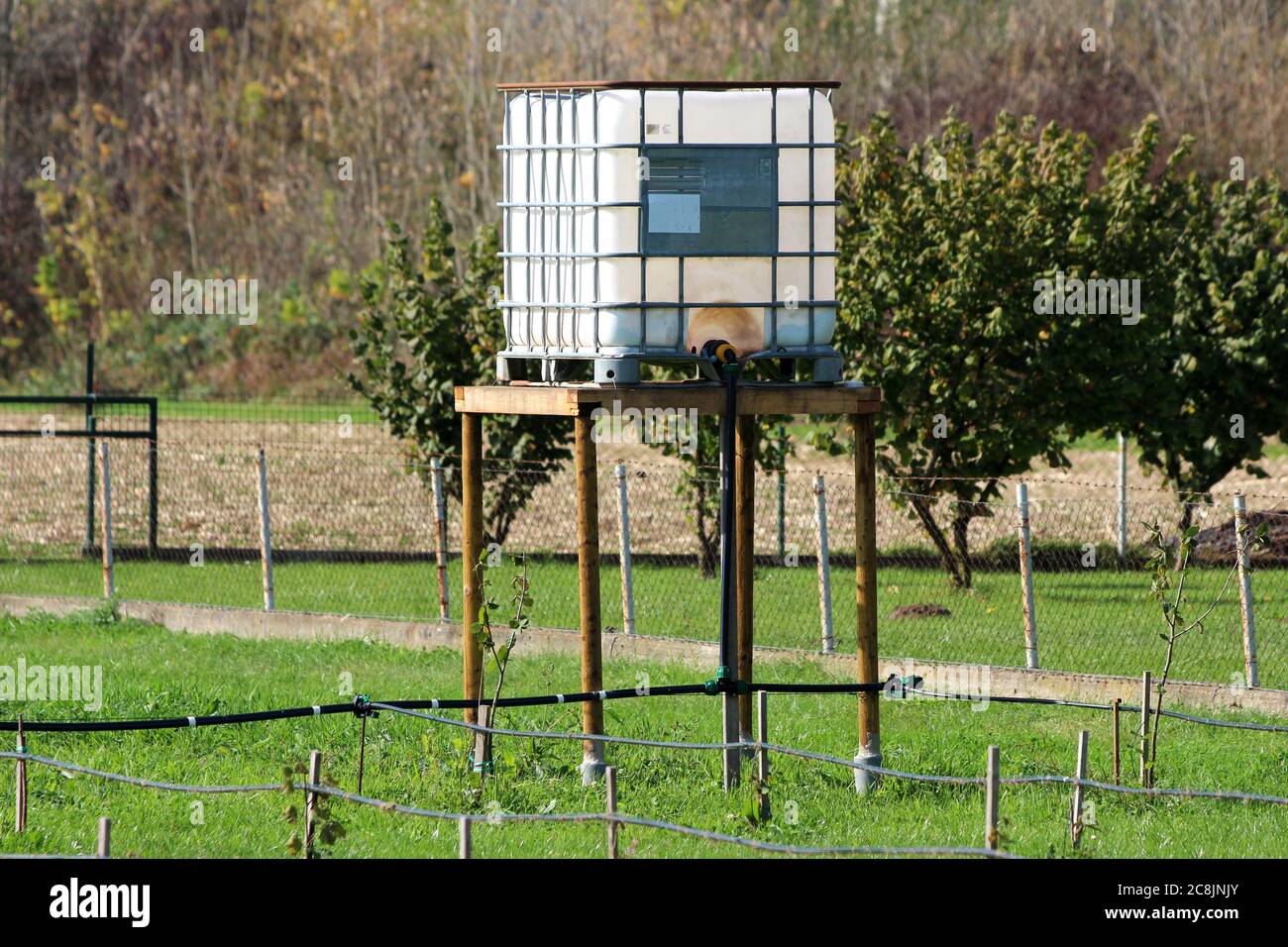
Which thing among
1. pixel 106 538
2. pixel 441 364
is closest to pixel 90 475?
pixel 106 538

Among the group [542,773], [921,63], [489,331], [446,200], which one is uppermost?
[921,63]

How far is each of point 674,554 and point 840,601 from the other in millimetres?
3768

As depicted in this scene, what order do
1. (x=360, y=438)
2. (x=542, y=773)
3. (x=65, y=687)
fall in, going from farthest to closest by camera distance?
(x=360, y=438) < (x=65, y=687) < (x=542, y=773)

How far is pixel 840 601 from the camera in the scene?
16.5 metres

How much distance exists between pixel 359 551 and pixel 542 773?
9.77 metres

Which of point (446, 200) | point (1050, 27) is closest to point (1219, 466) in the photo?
point (446, 200)

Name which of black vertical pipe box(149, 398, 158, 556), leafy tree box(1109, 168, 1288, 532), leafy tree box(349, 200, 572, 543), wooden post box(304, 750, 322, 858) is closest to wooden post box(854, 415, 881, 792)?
wooden post box(304, 750, 322, 858)

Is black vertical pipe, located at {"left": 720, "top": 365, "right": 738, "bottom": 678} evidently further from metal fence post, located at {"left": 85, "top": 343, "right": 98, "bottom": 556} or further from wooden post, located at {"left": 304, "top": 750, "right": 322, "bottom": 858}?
metal fence post, located at {"left": 85, "top": 343, "right": 98, "bottom": 556}

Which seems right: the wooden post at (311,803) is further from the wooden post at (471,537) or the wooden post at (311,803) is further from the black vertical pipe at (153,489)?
the black vertical pipe at (153,489)

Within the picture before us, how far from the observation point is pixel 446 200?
4447 cm

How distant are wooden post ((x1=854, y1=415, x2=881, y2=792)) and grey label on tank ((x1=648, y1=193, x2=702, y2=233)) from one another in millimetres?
1517

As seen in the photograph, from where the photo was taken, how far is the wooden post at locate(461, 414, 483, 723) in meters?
11.0

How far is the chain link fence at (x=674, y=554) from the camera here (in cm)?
1505
